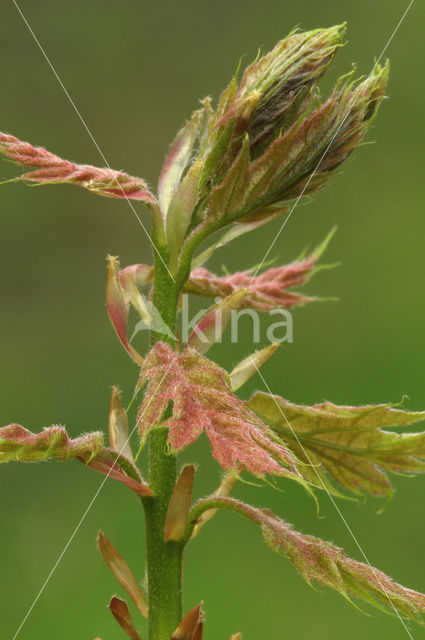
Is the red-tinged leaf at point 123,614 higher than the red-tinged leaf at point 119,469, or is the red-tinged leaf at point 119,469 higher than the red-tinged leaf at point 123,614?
the red-tinged leaf at point 119,469

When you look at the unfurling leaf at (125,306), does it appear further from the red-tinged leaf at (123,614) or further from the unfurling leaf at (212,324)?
A: the red-tinged leaf at (123,614)

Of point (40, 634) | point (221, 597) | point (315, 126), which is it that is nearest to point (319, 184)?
point (315, 126)

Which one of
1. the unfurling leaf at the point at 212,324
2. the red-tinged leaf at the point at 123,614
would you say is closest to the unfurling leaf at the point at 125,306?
the unfurling leaf at the point at 212,324

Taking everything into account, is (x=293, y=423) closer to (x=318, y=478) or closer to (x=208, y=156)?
(x=318, y=478)

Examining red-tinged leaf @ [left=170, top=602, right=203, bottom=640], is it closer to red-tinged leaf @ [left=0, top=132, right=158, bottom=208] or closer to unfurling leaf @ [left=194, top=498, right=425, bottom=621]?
unfurling leaf @ [left=194, top=498, right=425, bottom=621]

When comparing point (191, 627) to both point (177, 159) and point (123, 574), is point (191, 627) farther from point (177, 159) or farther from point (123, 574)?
point (177, 159)

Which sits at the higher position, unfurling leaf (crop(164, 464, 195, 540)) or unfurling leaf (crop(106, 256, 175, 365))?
unfurling leaf (crop(106, 256, 175, 365))

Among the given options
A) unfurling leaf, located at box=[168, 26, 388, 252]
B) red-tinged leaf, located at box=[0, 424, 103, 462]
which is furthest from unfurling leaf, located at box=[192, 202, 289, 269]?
red-tinged leaf, located at box=[0, 424, 103, 462]

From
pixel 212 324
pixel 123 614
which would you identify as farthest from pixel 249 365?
pixel 123 614
